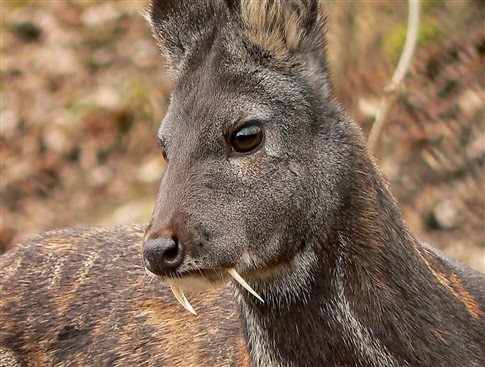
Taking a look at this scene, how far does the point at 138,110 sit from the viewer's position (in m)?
12.4

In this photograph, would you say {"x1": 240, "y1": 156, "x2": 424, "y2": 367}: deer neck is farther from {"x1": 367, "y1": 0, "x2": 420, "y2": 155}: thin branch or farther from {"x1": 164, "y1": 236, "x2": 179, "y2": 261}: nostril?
{"x1": 367, "y1": 0, "x2": 420, "y2": 155}: thin branch

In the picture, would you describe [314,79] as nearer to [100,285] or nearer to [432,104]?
[100,285]

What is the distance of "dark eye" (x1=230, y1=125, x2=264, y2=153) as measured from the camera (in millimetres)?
4328

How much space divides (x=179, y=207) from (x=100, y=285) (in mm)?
2246

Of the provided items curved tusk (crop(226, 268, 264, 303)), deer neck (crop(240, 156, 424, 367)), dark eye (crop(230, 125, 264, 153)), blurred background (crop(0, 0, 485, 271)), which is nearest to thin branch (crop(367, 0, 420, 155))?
blurred background (crop(0, 0, 485, 271))

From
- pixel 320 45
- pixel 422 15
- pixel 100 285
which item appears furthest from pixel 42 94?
pixel 320 45

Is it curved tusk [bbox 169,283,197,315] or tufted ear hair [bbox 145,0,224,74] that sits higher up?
tufted ear hair [bbox 145,0,224,74]

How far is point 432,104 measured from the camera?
10.1m

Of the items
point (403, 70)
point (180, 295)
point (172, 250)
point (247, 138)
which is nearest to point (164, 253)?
point (172, 250)

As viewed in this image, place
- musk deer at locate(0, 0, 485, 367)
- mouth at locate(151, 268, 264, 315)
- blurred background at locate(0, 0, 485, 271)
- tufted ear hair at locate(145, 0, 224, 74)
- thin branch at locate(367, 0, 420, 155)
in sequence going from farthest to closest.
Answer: blurred background at locate(0, 0, 485, 271) < thin branch at locate(367, 0, 420, 155) < tufted ear hair at locate(145, 0, 224, 74) < musk deer at locate(0, 0, 485, 367) < mouth at locate(151, 268, 264, 315)

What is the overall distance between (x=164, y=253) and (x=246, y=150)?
2.06 feet

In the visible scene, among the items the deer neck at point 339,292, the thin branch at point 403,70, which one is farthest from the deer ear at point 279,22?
the thin branch at point 403,70

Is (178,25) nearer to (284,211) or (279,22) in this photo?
(279,22)

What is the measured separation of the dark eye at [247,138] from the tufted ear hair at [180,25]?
0.54 meters
